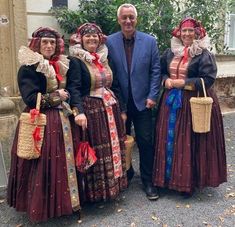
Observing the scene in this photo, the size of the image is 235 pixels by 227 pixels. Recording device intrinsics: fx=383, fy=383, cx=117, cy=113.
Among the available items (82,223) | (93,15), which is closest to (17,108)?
(93,15)

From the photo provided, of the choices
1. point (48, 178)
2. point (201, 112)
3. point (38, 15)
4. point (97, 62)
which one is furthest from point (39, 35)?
point (38, 15)

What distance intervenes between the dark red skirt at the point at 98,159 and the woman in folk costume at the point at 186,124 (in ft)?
2.04

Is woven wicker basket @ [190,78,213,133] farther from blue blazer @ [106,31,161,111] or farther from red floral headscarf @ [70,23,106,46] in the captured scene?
red floral headscarf @ [70,23,106,46]

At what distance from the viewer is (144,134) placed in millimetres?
4062

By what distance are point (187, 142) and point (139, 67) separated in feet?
2.96

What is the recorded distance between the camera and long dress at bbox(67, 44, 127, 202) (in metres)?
3.55

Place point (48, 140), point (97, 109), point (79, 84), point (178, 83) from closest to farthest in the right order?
point (48, 140)
point (79, 84)
point (97, 109)
point (178, 83)

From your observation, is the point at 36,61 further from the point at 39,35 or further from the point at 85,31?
the point at 85,31

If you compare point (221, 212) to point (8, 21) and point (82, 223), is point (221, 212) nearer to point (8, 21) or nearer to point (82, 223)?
point (82, 223)

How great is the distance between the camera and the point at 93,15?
530cm

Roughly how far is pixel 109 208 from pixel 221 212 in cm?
110

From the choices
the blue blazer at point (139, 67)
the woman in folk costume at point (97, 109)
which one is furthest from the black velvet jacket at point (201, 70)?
the woman in folk costume at point (97, 109)

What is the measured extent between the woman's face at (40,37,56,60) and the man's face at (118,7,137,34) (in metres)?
0.89

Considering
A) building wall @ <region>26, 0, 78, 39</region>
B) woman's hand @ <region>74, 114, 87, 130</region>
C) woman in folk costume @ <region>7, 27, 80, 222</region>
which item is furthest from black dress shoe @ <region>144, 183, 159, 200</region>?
building wall @ <region>26, 0, 78, 39</region>
